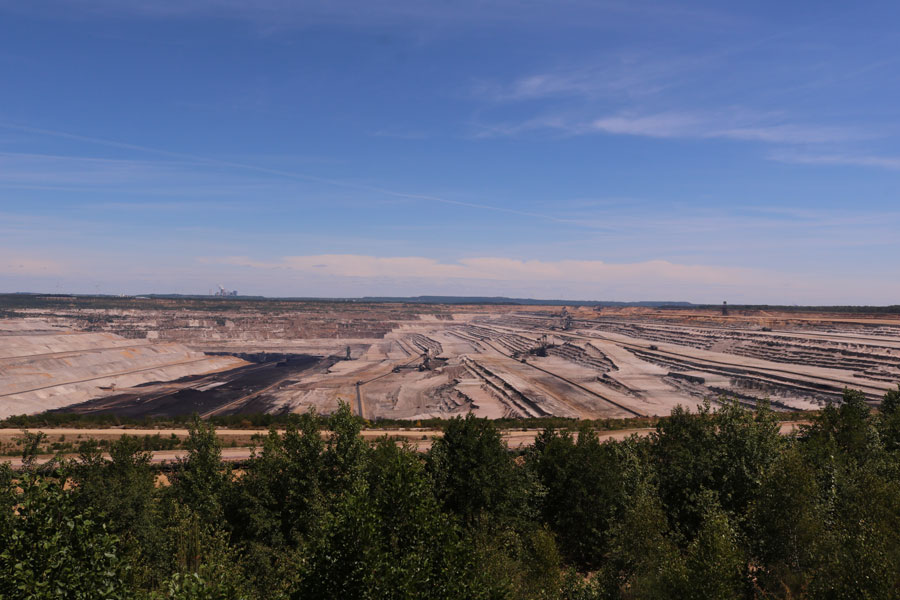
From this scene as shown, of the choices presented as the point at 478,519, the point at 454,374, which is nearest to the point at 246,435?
the point at 478,519

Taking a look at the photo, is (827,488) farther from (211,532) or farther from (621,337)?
(621,337)

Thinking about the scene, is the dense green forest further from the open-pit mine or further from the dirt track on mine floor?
the open-pit mine

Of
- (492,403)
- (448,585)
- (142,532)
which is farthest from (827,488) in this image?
(492,403)

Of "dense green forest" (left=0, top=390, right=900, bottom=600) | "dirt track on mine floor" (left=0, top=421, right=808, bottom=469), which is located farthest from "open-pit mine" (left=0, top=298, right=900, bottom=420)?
"dense green forest" (left=0, top=390, right=900, bottom=600)

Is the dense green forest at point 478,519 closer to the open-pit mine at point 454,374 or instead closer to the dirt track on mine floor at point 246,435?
the dirt track on mine floor at point 246,435

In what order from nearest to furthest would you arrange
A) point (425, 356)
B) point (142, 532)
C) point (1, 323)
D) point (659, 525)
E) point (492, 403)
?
point (659, 525), point (142, 532), point (492, 403), point (425, 356), point (1, 323)

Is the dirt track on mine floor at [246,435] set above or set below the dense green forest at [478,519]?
below

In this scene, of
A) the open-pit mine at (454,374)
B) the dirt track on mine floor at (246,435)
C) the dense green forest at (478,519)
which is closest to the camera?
the dense green forest at (478,519)

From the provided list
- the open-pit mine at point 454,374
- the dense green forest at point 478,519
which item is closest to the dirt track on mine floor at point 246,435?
the dense green forest at point 478,519

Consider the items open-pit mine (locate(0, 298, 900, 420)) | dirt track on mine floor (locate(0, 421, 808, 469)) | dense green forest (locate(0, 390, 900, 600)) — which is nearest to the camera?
dense green forest (locate(0, 390, 900, 600))
